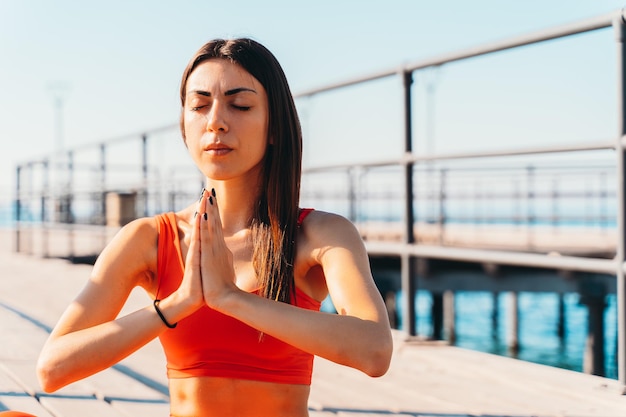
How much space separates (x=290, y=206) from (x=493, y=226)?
16.9 m

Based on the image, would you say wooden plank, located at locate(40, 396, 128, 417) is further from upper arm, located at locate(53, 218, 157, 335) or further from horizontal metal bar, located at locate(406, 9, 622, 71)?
horizontal metal bar, located at locate(406, 9, 622, 71)

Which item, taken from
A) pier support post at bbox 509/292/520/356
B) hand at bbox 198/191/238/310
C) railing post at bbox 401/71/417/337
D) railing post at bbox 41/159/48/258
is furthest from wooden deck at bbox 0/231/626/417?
pier support post at bbox 509/292/520/356

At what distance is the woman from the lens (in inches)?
51.8

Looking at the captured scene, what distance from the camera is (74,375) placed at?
1.39m

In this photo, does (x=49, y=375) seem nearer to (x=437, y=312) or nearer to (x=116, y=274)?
(x=116, y=274)

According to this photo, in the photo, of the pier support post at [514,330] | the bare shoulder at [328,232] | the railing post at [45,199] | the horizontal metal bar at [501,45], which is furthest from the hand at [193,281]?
the pier support post at [514,330]

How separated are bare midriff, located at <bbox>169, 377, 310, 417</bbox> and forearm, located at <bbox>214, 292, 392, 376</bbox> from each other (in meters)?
0.15

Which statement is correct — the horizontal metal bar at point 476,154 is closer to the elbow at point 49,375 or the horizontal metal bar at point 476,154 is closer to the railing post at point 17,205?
the elbow at point 49,375

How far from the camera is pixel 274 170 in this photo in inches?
58.9

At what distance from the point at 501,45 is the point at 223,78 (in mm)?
1629

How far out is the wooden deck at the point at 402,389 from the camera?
7.32 feet

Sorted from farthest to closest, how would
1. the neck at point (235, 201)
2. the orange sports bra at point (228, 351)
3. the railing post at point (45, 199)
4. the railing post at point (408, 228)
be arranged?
the railing post at point (45, 199) < the railing post at point (408, 228) < the neck at point (235, 201) < the orange sports bra at point (228, 351)

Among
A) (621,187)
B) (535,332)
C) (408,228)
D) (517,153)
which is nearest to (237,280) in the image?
(621,187)

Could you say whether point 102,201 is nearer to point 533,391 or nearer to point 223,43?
point 533,391
